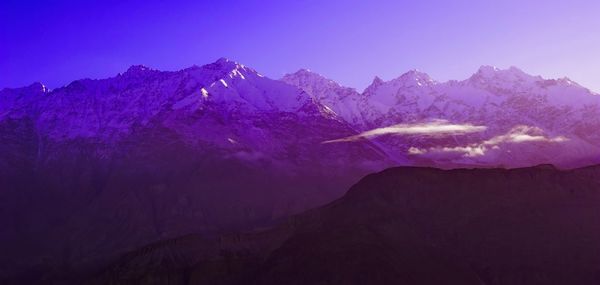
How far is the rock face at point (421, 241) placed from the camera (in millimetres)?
151750

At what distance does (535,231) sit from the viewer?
164875 mm

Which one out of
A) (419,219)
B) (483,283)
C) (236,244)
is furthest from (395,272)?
(236,244)

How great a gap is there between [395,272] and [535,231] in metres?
33.4

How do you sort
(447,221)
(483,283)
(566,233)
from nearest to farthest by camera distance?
1. (483,283)
2. (566,233)
3. (447,221)

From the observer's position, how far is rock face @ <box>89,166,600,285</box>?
5974 inches

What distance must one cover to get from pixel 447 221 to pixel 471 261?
684 inches

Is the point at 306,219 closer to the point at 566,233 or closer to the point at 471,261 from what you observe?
the point at 471,261

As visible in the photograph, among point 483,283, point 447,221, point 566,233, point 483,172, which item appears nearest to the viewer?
point 483,283

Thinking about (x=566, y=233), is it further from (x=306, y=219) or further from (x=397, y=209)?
(x=306, y=219)

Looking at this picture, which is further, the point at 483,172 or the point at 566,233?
the point at 483,172

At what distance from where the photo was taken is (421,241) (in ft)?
538

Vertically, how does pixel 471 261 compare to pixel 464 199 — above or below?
below

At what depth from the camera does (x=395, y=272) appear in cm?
14912

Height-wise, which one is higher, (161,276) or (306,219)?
(306,219)
